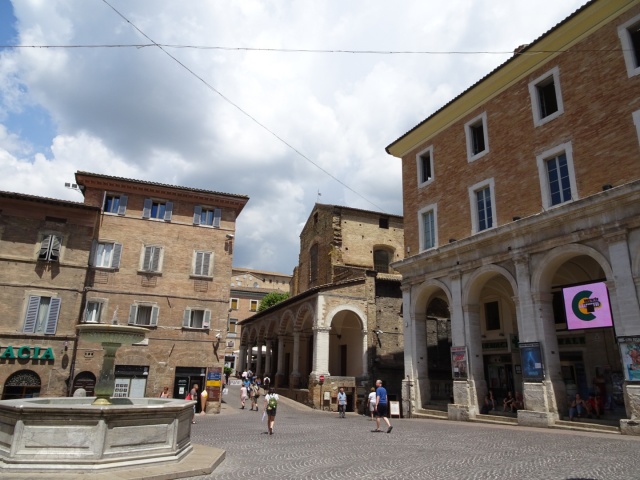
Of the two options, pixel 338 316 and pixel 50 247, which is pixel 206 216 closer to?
pixel 50 247

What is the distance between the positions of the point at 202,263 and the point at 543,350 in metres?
16.3

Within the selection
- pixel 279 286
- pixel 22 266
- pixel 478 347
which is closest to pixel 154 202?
pixel 22 266

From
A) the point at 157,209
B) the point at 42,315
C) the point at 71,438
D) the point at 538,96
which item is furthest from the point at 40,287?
the point at 538,96

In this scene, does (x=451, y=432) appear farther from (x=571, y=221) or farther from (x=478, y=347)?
(x=571, y=221)

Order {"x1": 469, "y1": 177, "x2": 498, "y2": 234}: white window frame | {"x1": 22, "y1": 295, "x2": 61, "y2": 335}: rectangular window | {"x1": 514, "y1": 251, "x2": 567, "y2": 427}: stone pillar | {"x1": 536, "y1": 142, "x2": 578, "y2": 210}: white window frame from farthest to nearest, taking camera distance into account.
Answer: {"x1": 22, "y1": 295, "x2": 61, "y2": 335}: rectangular window, {"x1": 469, "y1": 177, "x2": 498, "y2": 234}: white window frame, {"x1": 536, "y1": 142, "x2": 578, "y2": 210}: white window frame, {"x1": 514, "y1": 251, "x2": 567, "y2": 427}: stone pillar

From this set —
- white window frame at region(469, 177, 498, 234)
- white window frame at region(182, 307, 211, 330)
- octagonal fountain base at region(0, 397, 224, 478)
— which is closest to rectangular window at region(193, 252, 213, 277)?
white window frame at region(182, 307, 211, 330)

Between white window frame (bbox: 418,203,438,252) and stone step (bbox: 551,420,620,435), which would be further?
white window frame (bbox: 418,203,438,252)

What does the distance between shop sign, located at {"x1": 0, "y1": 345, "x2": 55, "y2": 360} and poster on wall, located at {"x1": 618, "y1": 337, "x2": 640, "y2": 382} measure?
71.5ft

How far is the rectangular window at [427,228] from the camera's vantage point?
68.9 ft

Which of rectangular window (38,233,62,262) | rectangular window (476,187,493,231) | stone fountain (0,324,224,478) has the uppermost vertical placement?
rectangular window (476,187,493,231)

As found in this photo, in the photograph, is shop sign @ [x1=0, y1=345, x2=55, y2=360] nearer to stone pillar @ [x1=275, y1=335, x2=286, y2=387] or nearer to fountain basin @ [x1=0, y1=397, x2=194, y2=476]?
fountain basin @ [x1=0, y1=397, x2=194, y2=476]

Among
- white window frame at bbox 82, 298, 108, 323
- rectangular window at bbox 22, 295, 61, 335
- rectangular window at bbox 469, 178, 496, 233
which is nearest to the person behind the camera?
rectangular window at bbox 469, 178, 496, 233

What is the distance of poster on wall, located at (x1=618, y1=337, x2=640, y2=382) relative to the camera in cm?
1245

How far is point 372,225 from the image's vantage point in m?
35.5
